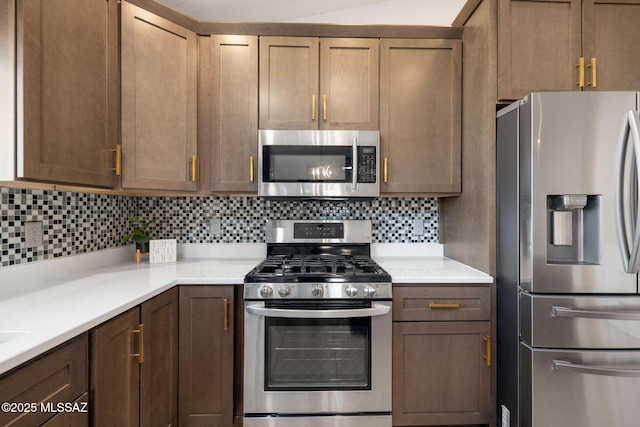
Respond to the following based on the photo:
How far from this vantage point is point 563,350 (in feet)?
4.76

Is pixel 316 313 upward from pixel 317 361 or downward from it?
upward

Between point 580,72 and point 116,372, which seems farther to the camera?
point 580,72

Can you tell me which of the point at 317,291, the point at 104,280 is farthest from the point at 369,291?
the point at 104,280

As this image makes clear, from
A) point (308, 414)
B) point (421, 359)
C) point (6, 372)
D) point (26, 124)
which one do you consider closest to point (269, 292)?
point (308, 414)

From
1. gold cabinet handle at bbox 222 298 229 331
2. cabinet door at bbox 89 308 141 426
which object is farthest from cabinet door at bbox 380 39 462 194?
cabinet door at bbox 89 308 141 426

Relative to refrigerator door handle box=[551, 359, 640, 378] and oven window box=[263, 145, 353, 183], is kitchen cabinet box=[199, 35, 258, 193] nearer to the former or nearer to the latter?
oven window box=[263, 145, 353, 183]

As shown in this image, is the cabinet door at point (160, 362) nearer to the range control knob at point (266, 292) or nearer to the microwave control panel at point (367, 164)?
the range control knob at point (266, 292)

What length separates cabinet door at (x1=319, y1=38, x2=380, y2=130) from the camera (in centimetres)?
199

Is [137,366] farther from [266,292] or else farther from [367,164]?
[367,164]

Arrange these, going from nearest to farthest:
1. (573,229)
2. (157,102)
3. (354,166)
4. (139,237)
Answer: (573,229)
(157,102)
(354,166)
(139,237)

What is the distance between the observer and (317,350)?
1.67 meters

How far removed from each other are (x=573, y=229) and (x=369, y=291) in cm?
99

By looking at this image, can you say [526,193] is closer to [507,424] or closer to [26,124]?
[507,424]

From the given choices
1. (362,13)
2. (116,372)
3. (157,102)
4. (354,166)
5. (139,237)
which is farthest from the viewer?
(362,13)
